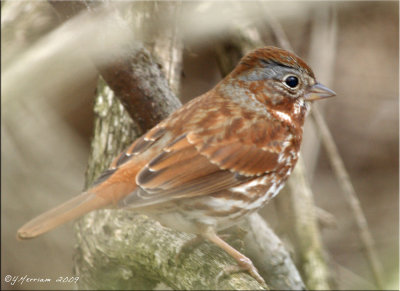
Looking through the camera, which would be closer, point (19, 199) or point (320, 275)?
point (320, 275)

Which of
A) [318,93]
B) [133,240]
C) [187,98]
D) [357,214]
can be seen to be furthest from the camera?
[187,98]

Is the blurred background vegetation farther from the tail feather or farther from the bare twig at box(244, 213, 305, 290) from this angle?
the tail feather

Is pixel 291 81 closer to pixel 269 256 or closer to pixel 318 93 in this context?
pixel 318 93

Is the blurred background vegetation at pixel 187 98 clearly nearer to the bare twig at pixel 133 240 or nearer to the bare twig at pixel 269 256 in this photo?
the bare twig at pixel 133 240

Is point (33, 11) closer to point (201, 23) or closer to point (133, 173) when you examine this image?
point (201, 23)

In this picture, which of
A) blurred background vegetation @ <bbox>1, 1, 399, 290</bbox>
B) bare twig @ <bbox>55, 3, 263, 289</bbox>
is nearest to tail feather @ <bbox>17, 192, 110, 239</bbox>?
bare twig @ <bbox>55, 3, 263, 289</bbox>

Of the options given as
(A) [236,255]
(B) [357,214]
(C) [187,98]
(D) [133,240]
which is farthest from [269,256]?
(C) [187,98]

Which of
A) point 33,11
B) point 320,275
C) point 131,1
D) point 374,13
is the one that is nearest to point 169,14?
point 131,1
